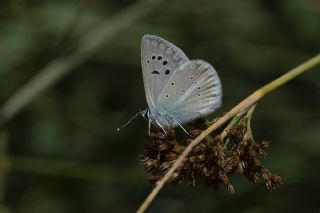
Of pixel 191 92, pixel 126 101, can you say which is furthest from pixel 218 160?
pixel 126 101

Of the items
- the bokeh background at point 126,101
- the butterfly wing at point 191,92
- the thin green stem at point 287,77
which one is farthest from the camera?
the bokeh background at point 126,101

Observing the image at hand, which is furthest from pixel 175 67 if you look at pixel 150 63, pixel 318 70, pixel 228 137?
pixel 318 70

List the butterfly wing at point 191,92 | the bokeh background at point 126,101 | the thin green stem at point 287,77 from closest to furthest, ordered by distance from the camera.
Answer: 1. the thin green stem at point 287,77
2. the butterfly wing at point 191,92
3. the bokeh background at point 126,101

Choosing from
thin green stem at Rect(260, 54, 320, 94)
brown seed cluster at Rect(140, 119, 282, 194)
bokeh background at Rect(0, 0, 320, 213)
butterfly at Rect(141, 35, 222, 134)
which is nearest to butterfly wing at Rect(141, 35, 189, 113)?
butterfly at Rect(141, 35, 222, 134)

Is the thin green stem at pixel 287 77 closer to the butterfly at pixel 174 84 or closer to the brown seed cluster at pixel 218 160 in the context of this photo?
the brown seed cluster at pixel 218 160

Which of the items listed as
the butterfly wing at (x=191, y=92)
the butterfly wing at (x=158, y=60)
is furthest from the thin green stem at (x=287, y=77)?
the butterfly wing at (x=158, y=60)

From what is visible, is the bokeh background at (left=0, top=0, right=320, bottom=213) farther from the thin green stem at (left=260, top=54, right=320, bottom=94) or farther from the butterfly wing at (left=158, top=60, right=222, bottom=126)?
the thin green stem at (left=260, top=54, right=320, bottom=94)
